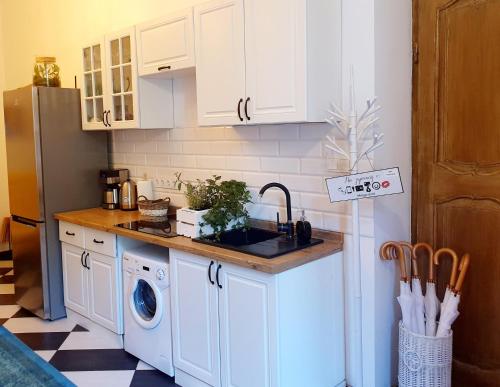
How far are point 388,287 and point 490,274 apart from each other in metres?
0.49

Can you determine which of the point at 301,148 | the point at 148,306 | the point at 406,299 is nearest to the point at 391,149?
the point at 301,148

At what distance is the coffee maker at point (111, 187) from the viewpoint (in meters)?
3.82

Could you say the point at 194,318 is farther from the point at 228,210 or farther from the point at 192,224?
the point at 228,210

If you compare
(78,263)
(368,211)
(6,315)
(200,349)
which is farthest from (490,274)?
(6,315)

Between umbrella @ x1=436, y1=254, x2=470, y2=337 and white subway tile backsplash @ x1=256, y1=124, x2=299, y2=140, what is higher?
white subway tile backsplash @ x1=256, y1=124, x2=299, y2=140

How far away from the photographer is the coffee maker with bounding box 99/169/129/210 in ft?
12.5

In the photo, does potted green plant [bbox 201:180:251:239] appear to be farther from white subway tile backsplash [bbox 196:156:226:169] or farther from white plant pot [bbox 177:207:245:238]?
white subway tile backsplash [bbox 196:156:226:169]

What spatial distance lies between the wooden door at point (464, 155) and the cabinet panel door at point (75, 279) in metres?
2.35

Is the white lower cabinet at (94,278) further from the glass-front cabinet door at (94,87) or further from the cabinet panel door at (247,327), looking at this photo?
the cabinet panel door at (247,327)

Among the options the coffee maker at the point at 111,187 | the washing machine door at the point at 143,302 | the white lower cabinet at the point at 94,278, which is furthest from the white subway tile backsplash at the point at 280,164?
the coffee maker at the point at 111,187

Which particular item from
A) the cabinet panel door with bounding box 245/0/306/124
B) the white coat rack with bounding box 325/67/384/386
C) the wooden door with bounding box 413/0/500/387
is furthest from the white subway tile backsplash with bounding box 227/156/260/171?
the wooden door with bounding box 413/0/500/387

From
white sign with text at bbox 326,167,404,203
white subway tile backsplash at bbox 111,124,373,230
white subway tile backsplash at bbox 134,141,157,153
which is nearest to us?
white sign with text at bbox 326,167,404,203

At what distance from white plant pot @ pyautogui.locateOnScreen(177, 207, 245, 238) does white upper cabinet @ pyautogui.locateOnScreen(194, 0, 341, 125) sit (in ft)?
1.74

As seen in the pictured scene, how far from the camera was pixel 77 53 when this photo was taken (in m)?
4.14
